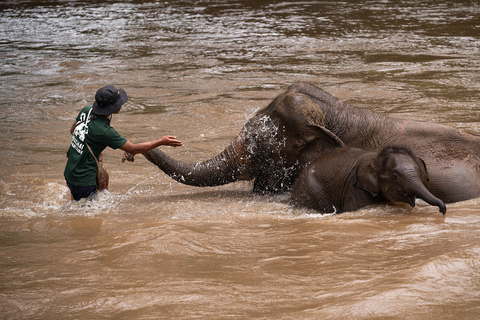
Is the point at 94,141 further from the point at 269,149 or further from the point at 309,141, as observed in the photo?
the point at 309,141

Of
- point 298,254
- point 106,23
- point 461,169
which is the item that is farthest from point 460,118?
point 106,23

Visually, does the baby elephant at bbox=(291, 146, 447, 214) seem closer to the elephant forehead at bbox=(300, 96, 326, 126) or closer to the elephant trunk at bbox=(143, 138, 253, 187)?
the elephant forehead at bbox=(300, 96, 326, 126)

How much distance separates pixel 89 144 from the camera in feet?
21.1

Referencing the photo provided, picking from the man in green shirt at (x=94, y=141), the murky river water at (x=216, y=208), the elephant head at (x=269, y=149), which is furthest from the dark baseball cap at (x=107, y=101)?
the murky river water at (x=216, y=208)

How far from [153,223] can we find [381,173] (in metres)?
2.37

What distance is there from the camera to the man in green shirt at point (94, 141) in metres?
6.20

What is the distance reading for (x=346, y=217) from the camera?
597cm

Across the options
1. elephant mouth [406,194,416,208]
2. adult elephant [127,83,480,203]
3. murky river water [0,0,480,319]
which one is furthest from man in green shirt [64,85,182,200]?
elephant mouth [406,194,416,208]

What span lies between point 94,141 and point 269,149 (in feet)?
6.39

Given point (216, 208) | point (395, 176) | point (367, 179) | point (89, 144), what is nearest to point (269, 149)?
point (216, 208)

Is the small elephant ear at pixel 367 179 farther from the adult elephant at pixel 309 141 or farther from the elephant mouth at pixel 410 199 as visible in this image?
the adult elephant at pixel 309 141

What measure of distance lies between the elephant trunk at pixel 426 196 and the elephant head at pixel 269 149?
1.16 m

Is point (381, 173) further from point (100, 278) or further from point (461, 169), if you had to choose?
point (100, 278)

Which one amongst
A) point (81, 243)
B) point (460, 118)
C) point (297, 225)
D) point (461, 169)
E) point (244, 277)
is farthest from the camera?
point (460, 118)
